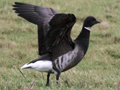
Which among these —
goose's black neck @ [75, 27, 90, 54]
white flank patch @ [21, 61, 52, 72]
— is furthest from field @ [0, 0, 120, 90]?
goose's black neck @ [75, 27, 90, 54]

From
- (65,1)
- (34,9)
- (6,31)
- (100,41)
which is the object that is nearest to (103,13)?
(65,1)

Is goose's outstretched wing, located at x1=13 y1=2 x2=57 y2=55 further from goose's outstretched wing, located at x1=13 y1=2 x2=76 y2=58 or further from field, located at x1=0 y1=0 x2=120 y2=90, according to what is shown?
field, located at x1=0 y1=0 x2=120 y2=90

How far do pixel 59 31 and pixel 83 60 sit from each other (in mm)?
3043

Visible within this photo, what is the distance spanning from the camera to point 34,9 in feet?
20.7

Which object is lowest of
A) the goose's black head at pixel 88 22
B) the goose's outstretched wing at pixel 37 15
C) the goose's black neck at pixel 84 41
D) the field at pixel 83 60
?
the field at pixel 83 60

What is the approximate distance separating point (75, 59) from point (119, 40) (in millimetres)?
4515

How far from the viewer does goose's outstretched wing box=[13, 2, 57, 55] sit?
19.2ft

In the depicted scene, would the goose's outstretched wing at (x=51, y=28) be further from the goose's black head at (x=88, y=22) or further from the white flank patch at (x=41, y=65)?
the goose's black head at (x=88, y=22)

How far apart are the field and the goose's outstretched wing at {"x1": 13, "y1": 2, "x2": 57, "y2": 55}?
78 centimetres

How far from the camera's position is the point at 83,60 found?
328 inches

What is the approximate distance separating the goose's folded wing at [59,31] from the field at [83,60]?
0.57 meters

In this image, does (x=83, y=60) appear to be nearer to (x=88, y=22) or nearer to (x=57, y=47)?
(x=88, y=22)

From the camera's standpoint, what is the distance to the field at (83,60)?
5.42m

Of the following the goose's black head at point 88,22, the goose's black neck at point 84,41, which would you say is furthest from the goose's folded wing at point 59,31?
the goose's black head at point 88,22
